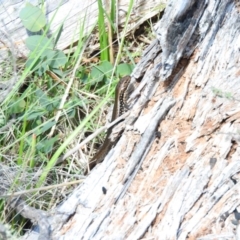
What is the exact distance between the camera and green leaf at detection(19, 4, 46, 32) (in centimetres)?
327

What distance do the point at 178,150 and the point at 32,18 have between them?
134 cm

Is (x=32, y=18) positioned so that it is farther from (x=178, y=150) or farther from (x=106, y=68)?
(x=178, y=150)

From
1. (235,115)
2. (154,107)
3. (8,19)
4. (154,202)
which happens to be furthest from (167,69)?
A: (8,19)

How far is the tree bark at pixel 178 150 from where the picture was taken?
2.36 metres

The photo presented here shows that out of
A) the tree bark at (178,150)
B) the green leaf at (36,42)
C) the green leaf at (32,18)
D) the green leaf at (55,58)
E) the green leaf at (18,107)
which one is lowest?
the tree bark at (178,150)

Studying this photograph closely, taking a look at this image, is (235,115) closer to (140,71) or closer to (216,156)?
(216,156)

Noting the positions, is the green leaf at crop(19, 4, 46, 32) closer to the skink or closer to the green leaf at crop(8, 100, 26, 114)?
the green leaf at crop(8, 100, 26, 114)

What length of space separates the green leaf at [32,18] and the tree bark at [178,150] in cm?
86

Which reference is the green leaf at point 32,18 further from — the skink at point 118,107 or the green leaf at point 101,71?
the skink at point 118,107

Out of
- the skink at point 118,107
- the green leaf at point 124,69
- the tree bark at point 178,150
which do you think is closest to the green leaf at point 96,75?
→ the green leaf at point 124,69

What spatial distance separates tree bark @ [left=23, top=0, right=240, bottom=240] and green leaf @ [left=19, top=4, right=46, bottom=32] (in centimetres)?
86

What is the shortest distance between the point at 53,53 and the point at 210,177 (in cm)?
135

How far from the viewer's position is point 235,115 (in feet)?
7.81

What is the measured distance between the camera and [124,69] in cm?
331
